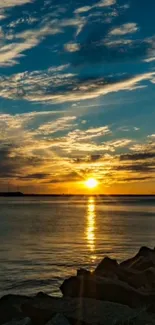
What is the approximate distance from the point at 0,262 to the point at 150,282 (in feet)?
38.9

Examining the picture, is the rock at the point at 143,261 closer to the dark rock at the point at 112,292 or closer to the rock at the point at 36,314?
the dark rock at the point at 112,292

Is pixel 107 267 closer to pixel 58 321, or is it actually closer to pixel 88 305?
pixel 88 305

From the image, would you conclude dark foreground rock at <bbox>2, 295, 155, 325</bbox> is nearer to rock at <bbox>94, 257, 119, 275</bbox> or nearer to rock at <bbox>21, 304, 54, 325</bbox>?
rock at <bbox>21, 304, 54, 325</bbox>

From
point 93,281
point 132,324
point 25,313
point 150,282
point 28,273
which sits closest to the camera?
point 132,324

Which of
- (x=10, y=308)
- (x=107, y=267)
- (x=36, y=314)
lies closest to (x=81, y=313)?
(x=36, y=314)

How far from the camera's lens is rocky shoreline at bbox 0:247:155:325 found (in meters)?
9.95

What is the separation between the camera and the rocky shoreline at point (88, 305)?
32.7 ft

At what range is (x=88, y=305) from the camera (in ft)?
36.0

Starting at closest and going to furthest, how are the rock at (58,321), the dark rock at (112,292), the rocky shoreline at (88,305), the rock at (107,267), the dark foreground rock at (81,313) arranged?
the rock at (58,321), the dark foreground rock at (81,313), the rocky shoreline at (88,305), the dark rock at (112,292), the rock at (107,267)

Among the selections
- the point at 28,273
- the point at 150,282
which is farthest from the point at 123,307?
the point at 28,273

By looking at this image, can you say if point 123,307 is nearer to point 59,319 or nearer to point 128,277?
point 59,319

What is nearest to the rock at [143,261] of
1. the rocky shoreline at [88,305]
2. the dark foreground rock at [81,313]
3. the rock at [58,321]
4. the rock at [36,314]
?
the rocky shoreline at [88,305]

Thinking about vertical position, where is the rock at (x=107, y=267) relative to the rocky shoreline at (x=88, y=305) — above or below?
above

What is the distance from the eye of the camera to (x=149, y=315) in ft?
33.2
